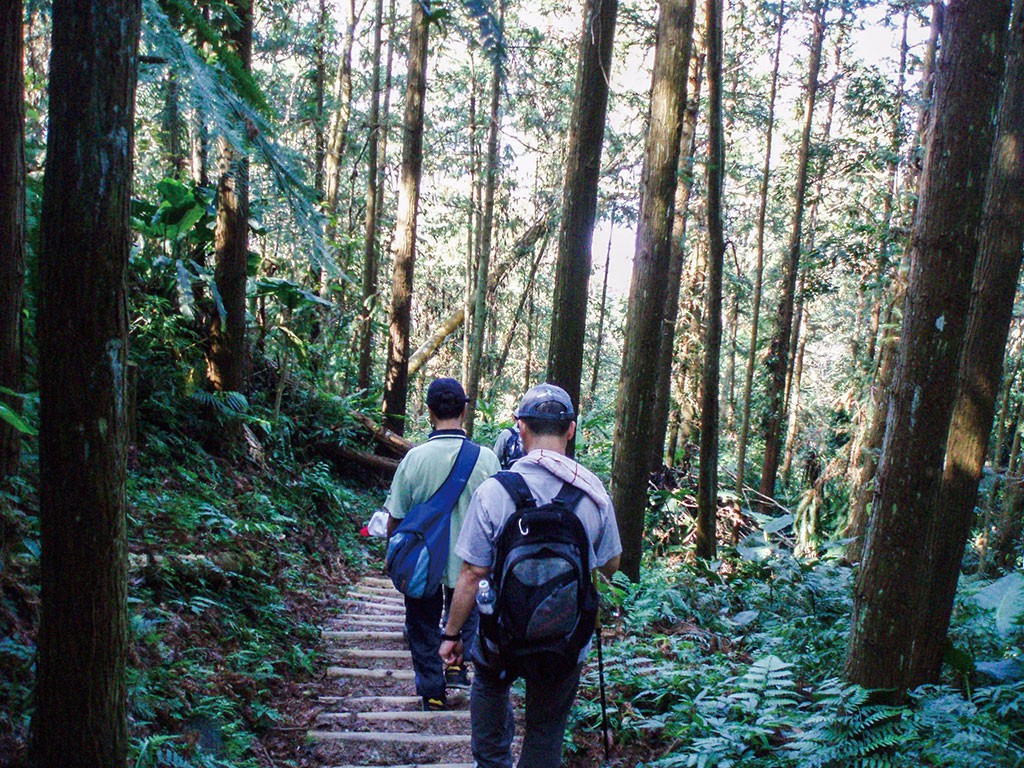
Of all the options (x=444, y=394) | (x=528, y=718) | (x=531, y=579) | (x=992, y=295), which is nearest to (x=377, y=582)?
(x=444, y=394)

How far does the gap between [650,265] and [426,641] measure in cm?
442

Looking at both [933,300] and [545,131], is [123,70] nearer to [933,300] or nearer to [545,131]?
[933,300]

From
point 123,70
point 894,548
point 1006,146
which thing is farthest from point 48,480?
point 1006,146

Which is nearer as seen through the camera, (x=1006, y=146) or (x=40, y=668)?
(x=40, y=668)

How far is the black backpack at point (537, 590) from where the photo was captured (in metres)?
2.66

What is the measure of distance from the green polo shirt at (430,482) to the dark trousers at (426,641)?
264mm

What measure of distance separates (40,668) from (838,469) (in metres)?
12.9

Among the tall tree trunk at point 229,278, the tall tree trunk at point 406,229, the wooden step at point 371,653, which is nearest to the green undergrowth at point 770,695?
the wooden step at point 371,653

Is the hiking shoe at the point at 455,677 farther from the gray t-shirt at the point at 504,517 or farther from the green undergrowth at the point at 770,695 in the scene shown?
the gray t-shirt at the point at 504,517

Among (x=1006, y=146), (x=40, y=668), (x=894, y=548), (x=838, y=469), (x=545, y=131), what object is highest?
(x=545, y=131)

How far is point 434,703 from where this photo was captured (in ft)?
14.7

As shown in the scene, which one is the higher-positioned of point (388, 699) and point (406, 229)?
point (406, 229)

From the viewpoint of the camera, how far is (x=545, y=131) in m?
16.8

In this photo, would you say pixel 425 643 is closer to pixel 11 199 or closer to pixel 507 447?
pixel 507 447
